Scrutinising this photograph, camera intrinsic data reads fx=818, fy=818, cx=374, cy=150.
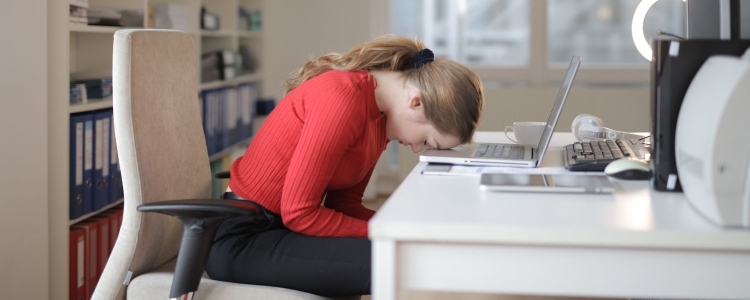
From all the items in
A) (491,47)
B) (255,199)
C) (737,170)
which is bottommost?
(255,199)

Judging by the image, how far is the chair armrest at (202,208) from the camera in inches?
52.4

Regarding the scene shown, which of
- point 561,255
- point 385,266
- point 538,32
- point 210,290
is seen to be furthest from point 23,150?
point 538,32

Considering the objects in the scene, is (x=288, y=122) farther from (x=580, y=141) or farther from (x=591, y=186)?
(x=580, y=141)

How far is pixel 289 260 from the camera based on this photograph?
4.66 ft

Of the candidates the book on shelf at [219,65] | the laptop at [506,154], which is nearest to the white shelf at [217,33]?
the book on shelf at [219,65]

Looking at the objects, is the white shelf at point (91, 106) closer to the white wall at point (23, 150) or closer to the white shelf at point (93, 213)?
the white wall at point (23, 150)

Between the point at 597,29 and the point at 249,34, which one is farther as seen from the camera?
the point at 597,29

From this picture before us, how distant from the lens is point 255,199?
5.16 ft

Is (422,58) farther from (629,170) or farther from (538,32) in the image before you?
(538,32)

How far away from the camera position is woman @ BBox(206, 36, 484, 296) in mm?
1401

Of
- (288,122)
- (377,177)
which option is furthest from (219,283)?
(377,177)

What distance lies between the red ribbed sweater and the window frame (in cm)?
300

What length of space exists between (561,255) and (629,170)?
428 millimetres

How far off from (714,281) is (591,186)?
0.30 m
